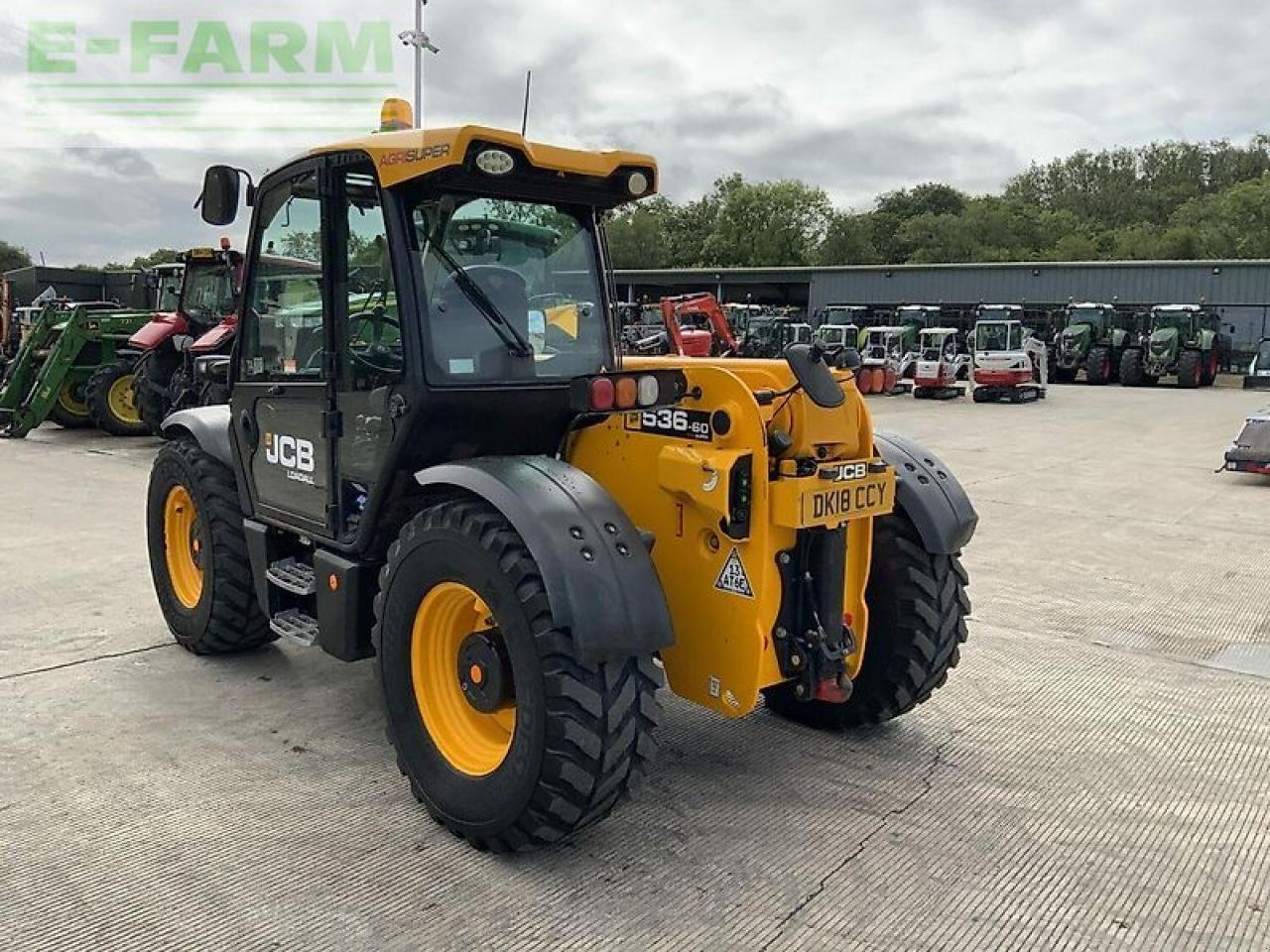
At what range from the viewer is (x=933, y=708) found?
172 inches

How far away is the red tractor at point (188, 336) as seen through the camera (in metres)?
12.6

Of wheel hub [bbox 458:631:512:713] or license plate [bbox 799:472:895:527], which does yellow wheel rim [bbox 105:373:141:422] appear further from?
license plate [bbox 799:472:895:527]

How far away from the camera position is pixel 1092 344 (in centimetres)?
3136

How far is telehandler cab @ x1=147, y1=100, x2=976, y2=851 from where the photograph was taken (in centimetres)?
295

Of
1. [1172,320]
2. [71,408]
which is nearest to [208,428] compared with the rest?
[71,408]

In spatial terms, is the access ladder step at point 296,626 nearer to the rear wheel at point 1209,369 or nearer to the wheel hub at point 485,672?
the wheel hub at point 485,672

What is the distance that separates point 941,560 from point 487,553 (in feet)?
5.72

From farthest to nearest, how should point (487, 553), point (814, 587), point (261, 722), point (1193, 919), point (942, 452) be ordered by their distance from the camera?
1. point (942, 452)
2. point (261, 722)
3. point (814, 587)
4. point (487, 553)
5. point (1193, 919)

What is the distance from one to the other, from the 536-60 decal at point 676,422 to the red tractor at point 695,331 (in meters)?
13.6

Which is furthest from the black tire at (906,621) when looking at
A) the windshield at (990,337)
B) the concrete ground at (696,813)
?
the windshield at (990,337)

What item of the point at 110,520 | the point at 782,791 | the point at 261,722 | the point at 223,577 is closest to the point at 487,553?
the point at 782,791

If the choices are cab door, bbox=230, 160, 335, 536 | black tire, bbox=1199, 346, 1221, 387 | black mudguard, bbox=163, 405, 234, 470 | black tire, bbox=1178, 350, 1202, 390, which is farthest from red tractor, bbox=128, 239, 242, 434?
black tire, bbox=1199, 346, 1221, 387

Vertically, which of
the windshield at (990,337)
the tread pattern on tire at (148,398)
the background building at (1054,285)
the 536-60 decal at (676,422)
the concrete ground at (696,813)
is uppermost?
the background building at (1054,285)

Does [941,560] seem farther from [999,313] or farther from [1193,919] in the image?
[999,313]
